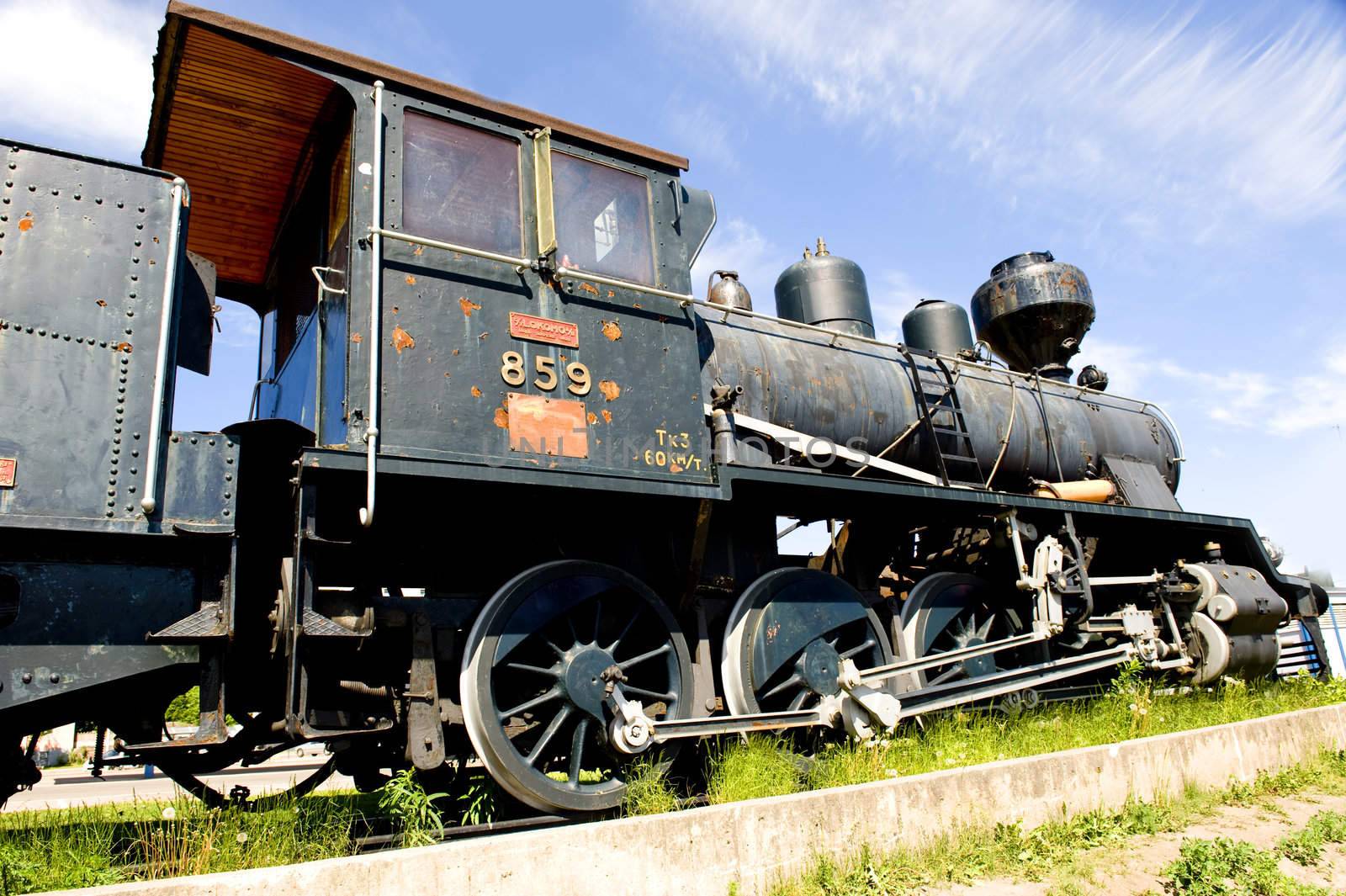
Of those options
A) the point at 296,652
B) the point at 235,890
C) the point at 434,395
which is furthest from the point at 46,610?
the point at 434,395

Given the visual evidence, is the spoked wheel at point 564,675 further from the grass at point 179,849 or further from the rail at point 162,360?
the rail at point 162,360

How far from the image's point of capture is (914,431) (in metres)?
7.02

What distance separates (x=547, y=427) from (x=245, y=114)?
2.37 meters

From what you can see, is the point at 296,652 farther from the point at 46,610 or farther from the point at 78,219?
the point at 78,219

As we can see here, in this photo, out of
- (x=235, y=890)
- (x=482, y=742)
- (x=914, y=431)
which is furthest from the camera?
(x=914, y=431)

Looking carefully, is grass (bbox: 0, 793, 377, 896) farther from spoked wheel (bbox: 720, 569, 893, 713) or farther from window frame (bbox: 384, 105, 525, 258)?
window frame (bbox: 384, 105, 525, 258)

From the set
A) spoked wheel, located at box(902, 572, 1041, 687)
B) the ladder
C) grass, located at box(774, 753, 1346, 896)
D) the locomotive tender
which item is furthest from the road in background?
grass, located at box(774, 753, 1346, 896)

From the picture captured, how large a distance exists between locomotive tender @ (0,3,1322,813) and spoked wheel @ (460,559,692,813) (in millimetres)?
19

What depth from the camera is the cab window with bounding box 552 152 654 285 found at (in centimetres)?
492

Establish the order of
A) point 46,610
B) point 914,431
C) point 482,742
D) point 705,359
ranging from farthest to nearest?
point 914,431 → point 705,359 → point 482,742 → point 46,610

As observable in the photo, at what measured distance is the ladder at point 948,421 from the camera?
7152 mm

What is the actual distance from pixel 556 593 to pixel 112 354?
2.10 m

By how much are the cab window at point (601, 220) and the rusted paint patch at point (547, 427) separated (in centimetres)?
79

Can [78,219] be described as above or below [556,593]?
above
